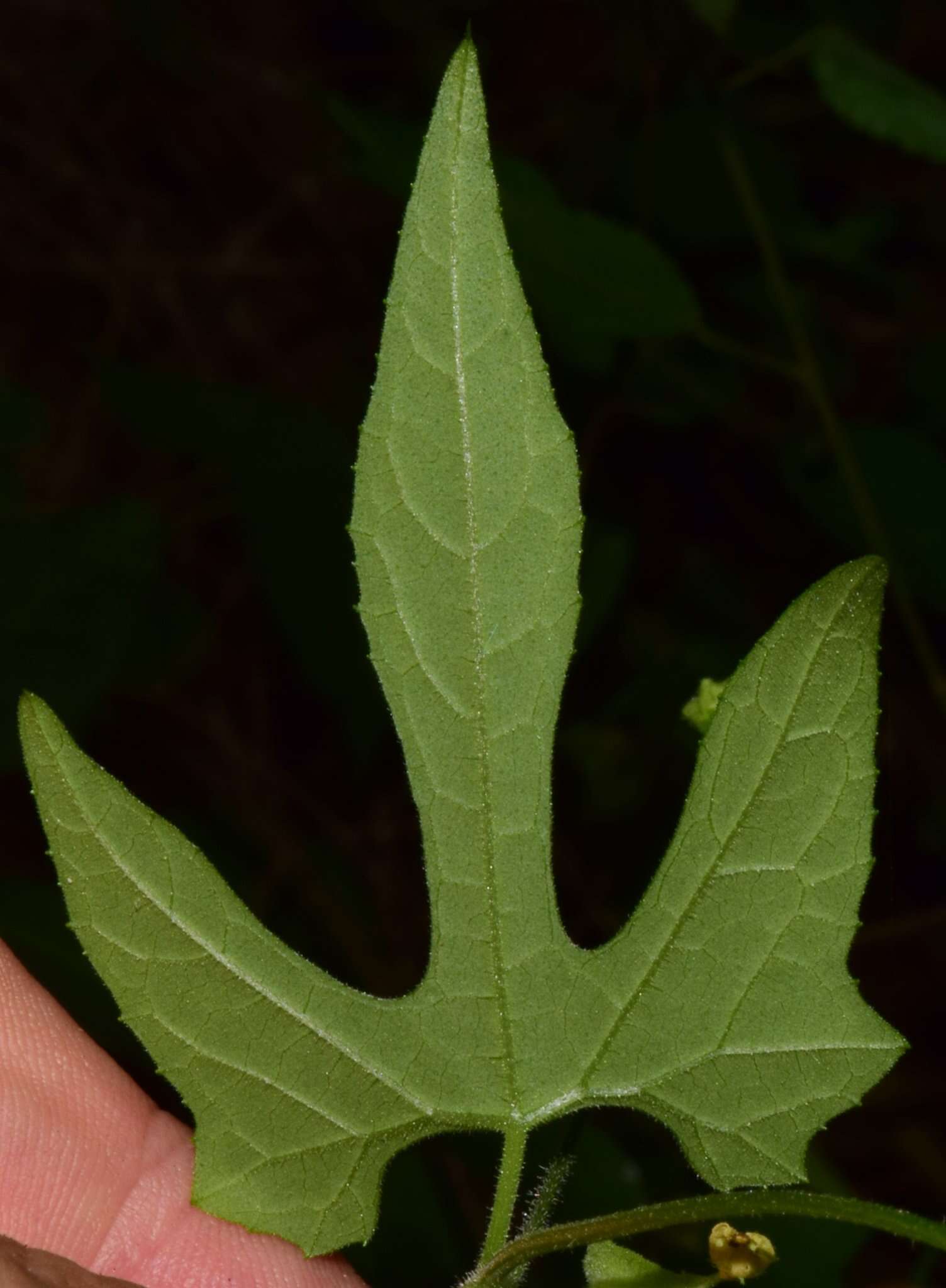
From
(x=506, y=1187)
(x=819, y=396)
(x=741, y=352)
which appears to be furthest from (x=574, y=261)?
(x=506, y=1187)

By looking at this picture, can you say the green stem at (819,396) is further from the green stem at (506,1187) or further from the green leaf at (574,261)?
the green stem at (506,1187)

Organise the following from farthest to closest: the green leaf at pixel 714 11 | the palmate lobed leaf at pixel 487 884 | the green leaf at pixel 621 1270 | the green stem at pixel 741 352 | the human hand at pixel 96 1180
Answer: the green stem at pixel 741 352 < the green leaf at pixel 714 11 < the human hand at pixel 96 1180 < the green leaf at pixel 621 1270 < the palmate lobed leaf at pixel 487 884

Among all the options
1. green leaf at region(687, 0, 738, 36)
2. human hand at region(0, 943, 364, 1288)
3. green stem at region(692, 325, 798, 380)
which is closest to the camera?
human hand at region(0, 943, 364, 1288)

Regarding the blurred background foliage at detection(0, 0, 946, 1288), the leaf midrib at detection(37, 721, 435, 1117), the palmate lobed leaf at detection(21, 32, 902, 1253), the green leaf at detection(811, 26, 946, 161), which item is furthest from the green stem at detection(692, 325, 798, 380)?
the leaf midrib at detection(37, 721, 435, 1117)

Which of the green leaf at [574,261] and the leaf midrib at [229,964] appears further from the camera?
the green leaf at [574,261]

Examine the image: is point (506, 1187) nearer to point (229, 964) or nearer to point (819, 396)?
point (229, 964)

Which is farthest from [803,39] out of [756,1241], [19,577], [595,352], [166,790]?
[166,790]

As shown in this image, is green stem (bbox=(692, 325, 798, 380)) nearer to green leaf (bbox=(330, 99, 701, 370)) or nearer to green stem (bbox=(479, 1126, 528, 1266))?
green leaf (bbox=(330, 99, 701, 370))

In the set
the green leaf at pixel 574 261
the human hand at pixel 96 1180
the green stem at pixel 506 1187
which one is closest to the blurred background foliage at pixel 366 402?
the green leaf at pixel 574 261
